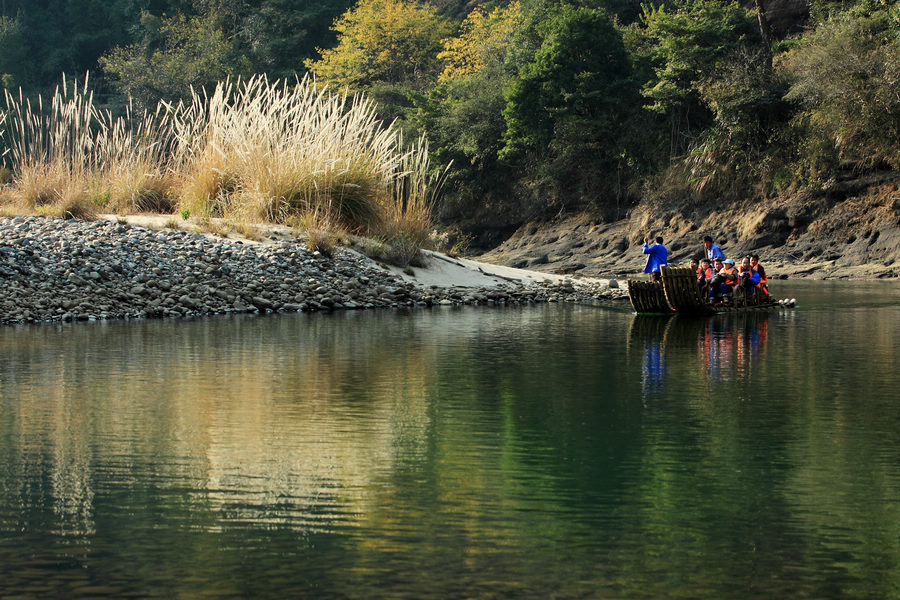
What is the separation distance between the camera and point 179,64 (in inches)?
2687

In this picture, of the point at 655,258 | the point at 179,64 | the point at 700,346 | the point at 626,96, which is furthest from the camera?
the point at 179,64

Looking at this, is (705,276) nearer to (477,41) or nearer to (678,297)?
(678,297)

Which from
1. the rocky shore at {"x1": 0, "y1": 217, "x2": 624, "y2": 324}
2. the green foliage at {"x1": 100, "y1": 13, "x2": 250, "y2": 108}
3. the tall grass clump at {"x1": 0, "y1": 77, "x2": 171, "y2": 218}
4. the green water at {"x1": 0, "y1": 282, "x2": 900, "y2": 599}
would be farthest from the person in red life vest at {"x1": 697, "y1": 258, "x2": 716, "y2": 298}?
the green foliage at {"x1": 100, "y1": 13, "x2": 250, "y2": 108}

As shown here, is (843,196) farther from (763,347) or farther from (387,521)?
(387,521)

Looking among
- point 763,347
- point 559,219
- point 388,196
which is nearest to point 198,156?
point 388,196

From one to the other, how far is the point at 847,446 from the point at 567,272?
32.0 metres

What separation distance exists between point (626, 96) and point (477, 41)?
689 inches

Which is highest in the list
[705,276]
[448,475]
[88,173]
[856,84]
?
[856,84]

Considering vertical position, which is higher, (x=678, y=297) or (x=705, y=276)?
(x=705, y=276)

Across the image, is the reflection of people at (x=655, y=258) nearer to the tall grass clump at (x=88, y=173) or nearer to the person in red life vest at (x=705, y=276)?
the person in red life vest at (x=705, y=276)

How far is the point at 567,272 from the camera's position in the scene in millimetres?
38688

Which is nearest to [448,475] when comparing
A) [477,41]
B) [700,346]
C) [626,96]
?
[700,346]

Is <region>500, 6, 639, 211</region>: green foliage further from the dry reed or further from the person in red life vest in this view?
the person in red life vest

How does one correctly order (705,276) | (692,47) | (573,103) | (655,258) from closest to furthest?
(705,276)
(655,258)
(692,47)
(573,103)
